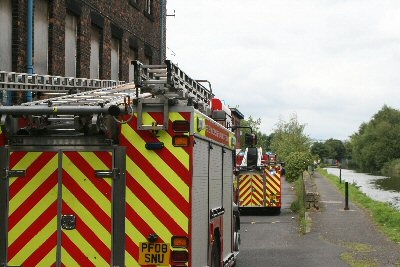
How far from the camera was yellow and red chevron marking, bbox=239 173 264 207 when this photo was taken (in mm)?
25359

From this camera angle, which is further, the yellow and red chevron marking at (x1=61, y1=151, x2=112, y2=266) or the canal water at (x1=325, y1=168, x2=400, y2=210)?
the canal water at (x1=325, y1=168, x2=400, y2=210)

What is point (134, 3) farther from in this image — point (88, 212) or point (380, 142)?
point (380, 142)

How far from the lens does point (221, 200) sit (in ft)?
32.1

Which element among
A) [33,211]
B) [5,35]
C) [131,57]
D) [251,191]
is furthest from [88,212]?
[251,191]

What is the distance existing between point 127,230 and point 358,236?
1145 cm

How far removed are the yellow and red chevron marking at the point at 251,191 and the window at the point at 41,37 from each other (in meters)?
11.3

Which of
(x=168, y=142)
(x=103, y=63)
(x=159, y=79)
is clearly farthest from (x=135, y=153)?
(x=103, y=63)

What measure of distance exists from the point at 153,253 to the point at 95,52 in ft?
40.9

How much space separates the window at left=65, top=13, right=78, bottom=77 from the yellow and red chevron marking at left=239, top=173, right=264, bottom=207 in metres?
9.61

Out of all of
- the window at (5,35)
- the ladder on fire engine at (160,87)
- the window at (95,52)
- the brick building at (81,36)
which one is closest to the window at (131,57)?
the brick building at (81,36)

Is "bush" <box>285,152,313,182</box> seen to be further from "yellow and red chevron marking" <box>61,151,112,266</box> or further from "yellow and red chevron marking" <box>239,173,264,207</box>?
"yellow and red chevron marking" <box>61,151,112,266</box>

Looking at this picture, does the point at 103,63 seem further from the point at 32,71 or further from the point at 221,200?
the point at 221,200

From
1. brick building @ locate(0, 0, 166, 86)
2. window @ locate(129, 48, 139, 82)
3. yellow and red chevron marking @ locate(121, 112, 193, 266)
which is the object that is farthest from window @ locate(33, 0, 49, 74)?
yellow and red chevron marking @ locate(121, 112, 193, 266)

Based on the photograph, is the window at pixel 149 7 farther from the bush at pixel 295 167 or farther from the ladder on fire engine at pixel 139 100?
the bush at pixel 295 167
